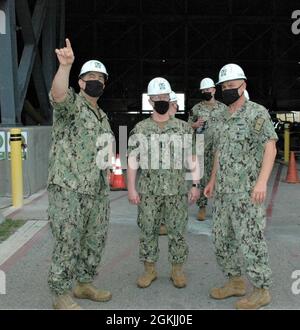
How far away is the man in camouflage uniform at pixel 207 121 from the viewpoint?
6.47 metres

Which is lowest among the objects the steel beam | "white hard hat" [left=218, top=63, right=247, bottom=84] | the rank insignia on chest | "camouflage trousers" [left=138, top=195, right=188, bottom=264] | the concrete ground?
the concrete ground

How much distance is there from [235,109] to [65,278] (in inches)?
73.7

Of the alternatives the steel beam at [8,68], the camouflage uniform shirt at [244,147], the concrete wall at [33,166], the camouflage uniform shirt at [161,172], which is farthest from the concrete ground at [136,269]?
the steel beam at [8,68]

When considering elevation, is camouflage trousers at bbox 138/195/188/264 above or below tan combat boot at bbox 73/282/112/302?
above

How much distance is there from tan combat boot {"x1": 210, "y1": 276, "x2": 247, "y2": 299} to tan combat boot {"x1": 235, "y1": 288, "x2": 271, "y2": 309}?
0.22m

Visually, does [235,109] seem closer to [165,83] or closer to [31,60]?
[165,83]

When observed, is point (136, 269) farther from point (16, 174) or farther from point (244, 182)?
point (16, 174)

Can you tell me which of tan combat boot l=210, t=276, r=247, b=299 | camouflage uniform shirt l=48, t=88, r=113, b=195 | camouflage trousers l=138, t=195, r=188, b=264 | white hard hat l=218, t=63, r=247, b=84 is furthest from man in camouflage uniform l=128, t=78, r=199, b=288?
camouflage uniform shirt l=48, t=88, r=113, b=195

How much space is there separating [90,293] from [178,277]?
0.81 metres

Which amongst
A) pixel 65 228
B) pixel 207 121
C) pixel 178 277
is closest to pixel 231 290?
pixel 178 277

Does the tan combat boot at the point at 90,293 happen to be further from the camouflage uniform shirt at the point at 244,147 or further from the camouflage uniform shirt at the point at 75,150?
the camouflage uniform shirt at the point at 244,147

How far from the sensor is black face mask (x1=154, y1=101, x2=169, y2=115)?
163 inches

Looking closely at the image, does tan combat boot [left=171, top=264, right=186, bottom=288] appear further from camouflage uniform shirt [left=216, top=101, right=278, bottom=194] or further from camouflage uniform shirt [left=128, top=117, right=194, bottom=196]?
camouflage uniform shirt [left=216, top=101, right=278, bottom=194]

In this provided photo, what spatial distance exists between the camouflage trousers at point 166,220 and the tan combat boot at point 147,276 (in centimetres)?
13
